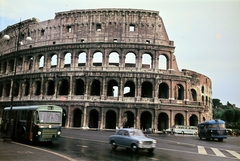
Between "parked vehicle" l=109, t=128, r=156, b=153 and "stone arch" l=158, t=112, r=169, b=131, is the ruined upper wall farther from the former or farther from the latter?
"parked vehicle" l=109, t=128, r=156, b=153

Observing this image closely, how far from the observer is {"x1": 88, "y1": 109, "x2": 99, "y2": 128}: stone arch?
32763 mm

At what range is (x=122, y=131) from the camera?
1284 centimetres

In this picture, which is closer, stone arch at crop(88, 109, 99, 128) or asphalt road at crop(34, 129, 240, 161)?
asphalt road at crop(34, 129, 240, 161)

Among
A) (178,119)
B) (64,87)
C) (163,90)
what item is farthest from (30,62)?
(178,119)

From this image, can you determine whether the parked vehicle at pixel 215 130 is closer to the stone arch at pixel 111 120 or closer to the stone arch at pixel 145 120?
the stone arch at pixel 145 120

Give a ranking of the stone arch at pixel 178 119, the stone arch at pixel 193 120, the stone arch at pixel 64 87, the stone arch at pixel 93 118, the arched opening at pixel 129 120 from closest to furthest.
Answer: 1. the stone arch at pixel 178 119
2. the stone arch at pixel 93 118
3. the stone arch at pixel 193 120
4. the arched opening at pixel 129 120
5. the stone arch at pixel 64 87

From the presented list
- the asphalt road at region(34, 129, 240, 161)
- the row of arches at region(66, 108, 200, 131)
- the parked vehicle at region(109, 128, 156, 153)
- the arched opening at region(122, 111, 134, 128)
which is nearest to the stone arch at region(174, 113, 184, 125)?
the row of arches at region(66, 108, 200, 131)

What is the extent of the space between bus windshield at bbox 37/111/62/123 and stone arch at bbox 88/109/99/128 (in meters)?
18.3

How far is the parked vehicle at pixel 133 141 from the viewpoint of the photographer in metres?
11.6

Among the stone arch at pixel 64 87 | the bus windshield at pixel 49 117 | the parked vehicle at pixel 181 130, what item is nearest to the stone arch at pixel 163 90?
the parked vehicle at pixel 181 130

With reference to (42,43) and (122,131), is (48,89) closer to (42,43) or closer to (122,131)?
(42,43)

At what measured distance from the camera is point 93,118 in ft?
109

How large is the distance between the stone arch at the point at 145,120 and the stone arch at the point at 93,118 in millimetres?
6354

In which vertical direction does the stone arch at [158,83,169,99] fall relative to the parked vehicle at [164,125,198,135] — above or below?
above
